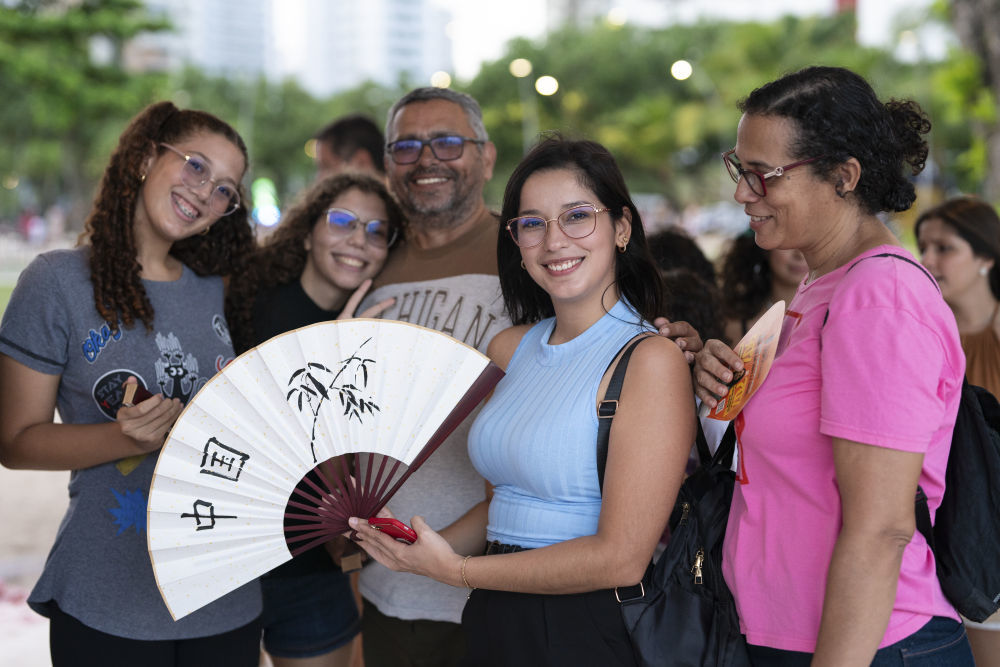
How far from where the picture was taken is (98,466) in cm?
247

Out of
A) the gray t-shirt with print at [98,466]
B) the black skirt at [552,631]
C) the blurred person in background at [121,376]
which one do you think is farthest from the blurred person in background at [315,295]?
the black skirt at [552,631]

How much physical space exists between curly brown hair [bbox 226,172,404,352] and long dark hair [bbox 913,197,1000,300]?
2.34 meters

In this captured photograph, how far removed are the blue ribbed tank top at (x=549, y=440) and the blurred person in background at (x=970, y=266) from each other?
2098 mm

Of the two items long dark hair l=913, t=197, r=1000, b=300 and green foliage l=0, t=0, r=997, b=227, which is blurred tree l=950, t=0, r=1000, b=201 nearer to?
long dark hair l=913, t=197, r=1000, b=300

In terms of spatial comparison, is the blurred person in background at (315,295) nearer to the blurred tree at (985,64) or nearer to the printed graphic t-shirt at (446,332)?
the printed graphic t-shirt at (446,332)

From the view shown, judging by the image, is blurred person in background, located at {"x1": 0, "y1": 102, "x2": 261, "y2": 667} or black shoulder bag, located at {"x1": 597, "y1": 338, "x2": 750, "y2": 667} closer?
black shoulder bag, located at {"x1": 597, "y1": 338, "x2": 750, "y2": 667}

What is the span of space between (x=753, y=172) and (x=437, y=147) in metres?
1.61

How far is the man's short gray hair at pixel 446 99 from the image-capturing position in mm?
3361

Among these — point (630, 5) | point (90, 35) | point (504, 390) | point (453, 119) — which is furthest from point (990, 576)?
point (630, 5)

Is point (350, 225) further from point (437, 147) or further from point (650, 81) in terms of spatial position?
point (650, 81)

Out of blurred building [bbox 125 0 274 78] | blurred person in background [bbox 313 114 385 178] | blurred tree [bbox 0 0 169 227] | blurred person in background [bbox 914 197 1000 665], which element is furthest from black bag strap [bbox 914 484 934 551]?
blurred building [bbox 125 0 274 78]

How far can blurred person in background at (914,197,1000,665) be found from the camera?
3566 millimetres

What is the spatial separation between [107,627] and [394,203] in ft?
5.85

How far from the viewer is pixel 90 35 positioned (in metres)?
20.9
